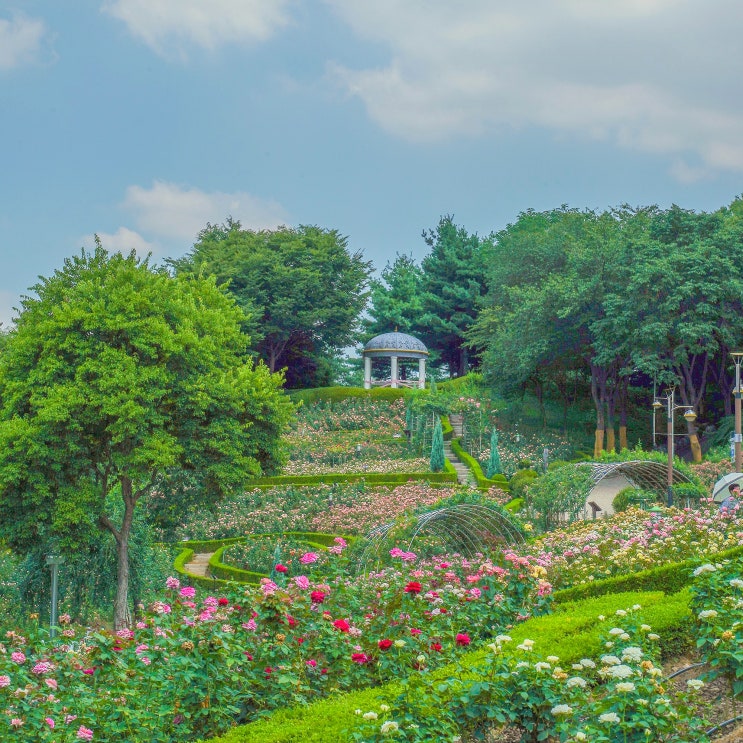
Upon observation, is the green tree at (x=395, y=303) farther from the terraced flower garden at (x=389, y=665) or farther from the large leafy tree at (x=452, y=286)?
the terraced flower garden at (x=389, y=665)

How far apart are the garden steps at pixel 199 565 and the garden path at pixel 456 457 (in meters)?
8.20

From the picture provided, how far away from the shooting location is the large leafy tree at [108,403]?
14.1m

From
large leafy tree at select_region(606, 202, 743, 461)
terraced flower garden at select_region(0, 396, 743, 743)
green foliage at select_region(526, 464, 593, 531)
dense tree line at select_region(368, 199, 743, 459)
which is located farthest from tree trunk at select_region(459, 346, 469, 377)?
terraced flower garden at select_region(0, 396, 743, 743)

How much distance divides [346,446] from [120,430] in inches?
686

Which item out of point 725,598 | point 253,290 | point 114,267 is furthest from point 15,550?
point 253,290

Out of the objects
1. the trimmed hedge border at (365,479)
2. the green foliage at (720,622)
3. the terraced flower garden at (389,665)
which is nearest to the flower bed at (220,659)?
the terraced flower garden at (389,665)

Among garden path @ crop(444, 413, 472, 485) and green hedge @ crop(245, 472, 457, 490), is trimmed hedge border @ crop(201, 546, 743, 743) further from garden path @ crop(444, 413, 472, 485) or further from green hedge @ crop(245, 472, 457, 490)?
garden path @ crop(444, 413, 472, 485)

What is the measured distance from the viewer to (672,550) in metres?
10.3

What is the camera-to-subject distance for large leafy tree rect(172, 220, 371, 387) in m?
40.4

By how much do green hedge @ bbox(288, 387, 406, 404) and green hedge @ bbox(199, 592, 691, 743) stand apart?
29.1 meters

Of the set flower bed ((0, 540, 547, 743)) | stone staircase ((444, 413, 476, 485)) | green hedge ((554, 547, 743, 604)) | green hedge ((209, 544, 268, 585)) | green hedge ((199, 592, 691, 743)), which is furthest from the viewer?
stone staircase ((444, 413, 476, 485))

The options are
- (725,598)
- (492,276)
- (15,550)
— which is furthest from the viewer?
(492,276)

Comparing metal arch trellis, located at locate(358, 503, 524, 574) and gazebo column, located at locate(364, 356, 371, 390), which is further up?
gazebo column, located at locate(364, 356, 371, 390)

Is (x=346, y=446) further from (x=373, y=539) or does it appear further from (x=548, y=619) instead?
(x=548, y=619)
